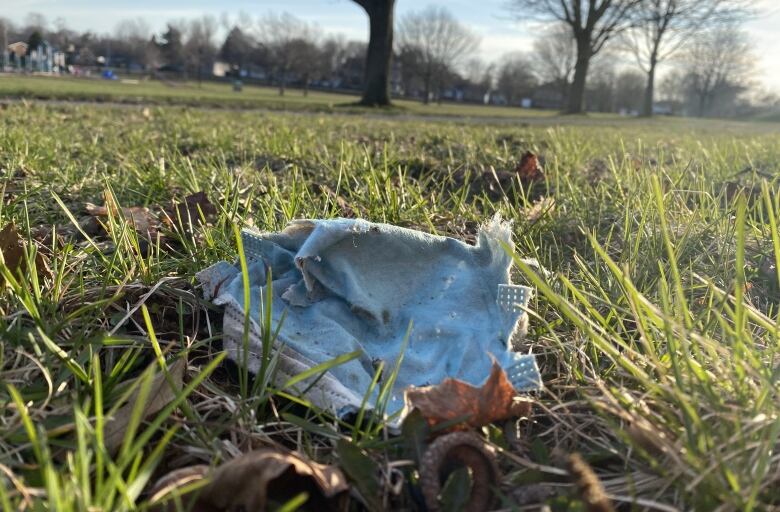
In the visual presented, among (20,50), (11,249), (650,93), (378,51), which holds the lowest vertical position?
(11,249)

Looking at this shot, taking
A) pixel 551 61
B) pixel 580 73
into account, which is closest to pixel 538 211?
pixel 580 73

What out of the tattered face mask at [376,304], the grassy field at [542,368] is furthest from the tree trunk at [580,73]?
the tattered face mask at [376,304]

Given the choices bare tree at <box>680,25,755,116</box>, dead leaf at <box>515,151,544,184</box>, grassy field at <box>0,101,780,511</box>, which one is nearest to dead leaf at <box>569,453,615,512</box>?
grassy field at <box>0,101,780,511</box>

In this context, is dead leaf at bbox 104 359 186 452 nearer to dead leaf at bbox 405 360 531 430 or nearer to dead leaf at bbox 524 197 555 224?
dead leaf at bbox 405 360 531 430

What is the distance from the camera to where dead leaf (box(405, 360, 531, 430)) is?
91 cm

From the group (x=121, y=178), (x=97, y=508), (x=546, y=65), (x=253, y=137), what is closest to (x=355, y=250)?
(x=97, y=508)

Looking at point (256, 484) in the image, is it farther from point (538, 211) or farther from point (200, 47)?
point (200, 47)

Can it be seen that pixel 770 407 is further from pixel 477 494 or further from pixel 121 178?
pixel 121 178

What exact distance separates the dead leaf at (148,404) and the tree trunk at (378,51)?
17987 millimetres

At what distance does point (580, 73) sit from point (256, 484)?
2848 centimetres

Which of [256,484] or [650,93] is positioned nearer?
[256,484]

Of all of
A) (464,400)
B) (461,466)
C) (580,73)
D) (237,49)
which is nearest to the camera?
(461,466)

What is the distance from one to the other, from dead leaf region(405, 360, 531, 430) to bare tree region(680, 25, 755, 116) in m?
62.1

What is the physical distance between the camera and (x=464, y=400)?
0.93m
